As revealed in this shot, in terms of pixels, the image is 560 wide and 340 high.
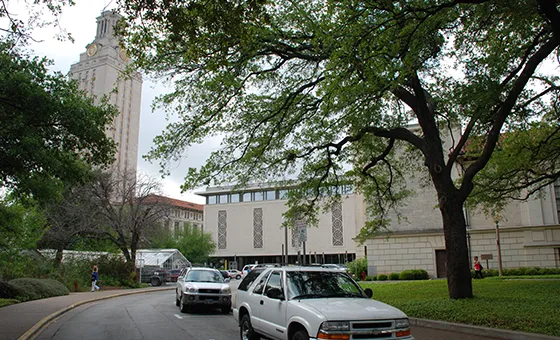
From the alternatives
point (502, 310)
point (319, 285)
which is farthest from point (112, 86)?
point (319, 285)

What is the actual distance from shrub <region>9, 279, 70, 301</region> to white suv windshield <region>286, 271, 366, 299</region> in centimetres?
1729

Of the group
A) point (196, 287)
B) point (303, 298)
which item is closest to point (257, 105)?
point (196, 287)

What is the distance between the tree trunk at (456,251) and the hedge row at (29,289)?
60.3ft

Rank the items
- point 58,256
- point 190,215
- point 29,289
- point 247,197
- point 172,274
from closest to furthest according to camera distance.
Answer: point 29,289 → point 58,256 → point 172,274 → point 247,197 → point 190,215

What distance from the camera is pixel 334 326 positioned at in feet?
21.6

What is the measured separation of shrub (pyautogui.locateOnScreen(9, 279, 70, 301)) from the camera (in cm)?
2084

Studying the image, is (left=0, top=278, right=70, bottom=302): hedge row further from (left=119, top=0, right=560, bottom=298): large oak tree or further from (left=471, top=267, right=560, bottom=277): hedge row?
(left=471, top=267, right=560, bottom=277): hedge row

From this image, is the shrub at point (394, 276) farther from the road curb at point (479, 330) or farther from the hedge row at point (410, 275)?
the road curb at point (479, 330)

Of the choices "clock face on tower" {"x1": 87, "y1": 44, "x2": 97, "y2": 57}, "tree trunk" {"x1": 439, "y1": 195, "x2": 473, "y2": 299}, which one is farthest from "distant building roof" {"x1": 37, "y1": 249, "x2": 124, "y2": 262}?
"clock face on tower" {"x1": 87, "y1": 44, "x2": 97, "y2": 57}

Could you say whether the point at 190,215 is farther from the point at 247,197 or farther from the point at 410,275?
the point at 410,275

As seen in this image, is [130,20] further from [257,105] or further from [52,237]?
[52,237]

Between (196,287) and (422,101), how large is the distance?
10250 millimetres

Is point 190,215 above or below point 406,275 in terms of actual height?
above

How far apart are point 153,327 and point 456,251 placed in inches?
362
